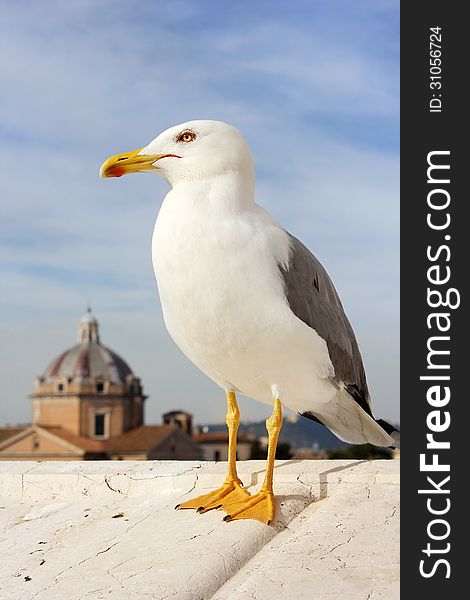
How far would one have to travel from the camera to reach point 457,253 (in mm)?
3357

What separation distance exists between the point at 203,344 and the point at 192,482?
965 millimetres

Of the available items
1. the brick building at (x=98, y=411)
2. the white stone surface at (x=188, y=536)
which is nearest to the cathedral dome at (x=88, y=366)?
the brick building at (x=98, y=411)

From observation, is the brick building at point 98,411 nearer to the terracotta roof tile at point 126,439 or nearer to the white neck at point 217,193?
the terracotta roof tile at point 126,439

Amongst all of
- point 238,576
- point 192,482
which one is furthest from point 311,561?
point 192,482

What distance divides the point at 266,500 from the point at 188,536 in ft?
1.33

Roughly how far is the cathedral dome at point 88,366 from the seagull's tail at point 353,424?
49089 millimetres

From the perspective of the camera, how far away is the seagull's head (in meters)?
3.67

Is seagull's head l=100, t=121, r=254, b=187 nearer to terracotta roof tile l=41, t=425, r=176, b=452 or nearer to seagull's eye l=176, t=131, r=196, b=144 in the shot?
seagull's eye l=176, t=131, r=196, b=144

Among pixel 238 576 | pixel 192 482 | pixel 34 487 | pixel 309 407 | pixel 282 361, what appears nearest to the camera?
pixel 238 576

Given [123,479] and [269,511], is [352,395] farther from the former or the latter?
[123,479]

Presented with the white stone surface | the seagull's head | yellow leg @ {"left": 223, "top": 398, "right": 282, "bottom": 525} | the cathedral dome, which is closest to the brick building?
the cathedral dome

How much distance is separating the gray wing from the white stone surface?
468 millimetres

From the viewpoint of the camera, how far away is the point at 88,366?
53281 mm

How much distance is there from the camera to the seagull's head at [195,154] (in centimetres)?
367
